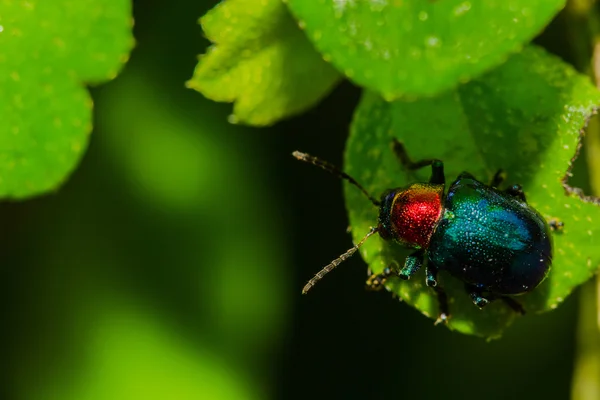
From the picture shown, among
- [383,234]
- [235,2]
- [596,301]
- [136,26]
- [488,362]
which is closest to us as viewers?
[235,2]

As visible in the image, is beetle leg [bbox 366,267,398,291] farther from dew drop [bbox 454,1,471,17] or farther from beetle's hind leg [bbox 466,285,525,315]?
dew drop [bbox 454,1,471,17]

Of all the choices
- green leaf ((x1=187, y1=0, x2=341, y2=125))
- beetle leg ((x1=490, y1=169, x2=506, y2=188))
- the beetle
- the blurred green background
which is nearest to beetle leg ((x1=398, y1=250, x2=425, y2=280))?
the beetle

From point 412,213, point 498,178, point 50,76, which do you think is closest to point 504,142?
point 498,178

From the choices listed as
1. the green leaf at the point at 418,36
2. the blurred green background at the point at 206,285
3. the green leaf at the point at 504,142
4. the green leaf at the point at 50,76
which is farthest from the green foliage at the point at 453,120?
the blurred green background at the point at 206,285

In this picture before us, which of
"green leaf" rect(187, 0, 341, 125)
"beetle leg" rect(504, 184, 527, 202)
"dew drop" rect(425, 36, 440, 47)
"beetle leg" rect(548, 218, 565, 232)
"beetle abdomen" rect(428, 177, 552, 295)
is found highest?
"dew drop" rect(425, 36, 440, 47)

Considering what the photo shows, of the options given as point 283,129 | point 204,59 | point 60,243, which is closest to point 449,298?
point 204,59

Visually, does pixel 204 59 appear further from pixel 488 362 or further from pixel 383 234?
pixel 488 362
